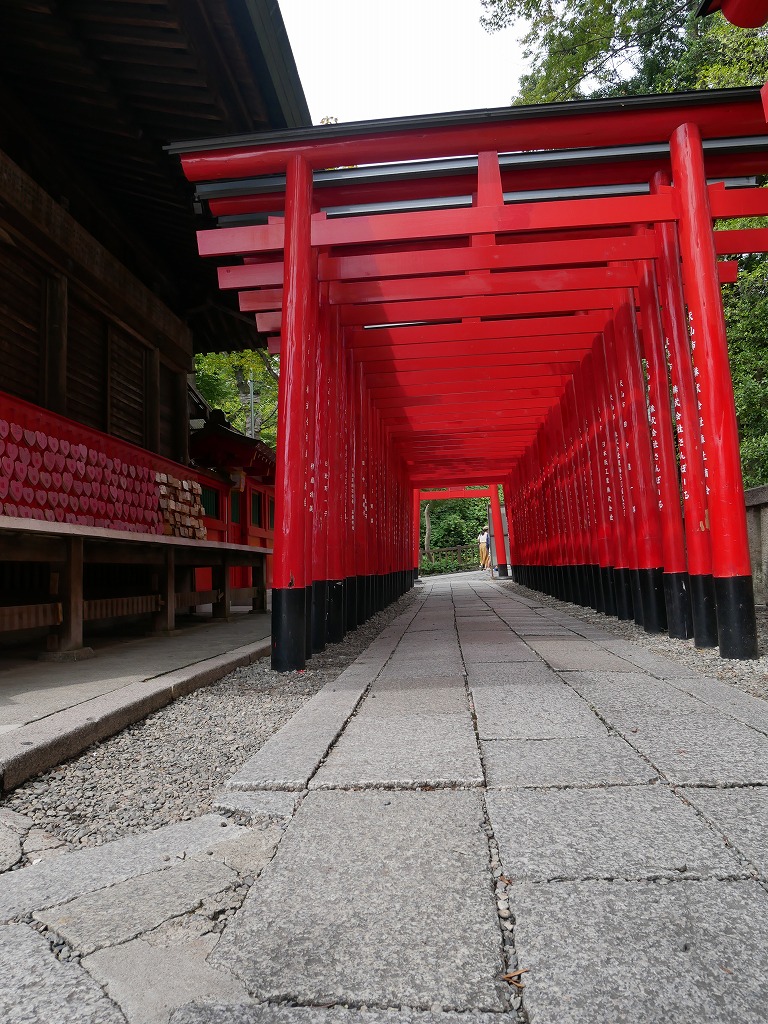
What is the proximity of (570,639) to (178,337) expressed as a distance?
19.8 ft

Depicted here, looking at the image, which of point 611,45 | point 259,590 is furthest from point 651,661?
point 611,45

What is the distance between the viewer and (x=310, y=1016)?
3.18 feet

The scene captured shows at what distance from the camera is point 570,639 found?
209 inches

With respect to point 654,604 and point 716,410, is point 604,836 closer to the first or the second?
point 716,410

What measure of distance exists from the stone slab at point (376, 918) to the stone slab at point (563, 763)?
11.9 inches

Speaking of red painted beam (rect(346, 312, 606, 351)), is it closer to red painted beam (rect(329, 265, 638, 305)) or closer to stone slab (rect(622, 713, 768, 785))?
red painted beam (rect(329, 265, 638, 305))

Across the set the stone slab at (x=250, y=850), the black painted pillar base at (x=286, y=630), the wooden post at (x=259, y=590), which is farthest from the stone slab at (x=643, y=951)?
the wooden post at (x=259, y=590)

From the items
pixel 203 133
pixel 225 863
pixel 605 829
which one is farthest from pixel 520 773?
pixel 203 133

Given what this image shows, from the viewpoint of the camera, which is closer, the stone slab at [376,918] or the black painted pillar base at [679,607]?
the stone slab at [376,918]

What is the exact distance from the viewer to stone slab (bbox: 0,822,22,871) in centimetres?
167

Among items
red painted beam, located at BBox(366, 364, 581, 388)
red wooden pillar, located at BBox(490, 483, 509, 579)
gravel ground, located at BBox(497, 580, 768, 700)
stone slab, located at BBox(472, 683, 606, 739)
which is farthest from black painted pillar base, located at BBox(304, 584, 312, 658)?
red wooden pillar, located at BBox(490, 483, 509, 579)

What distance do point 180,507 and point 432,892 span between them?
566 cm

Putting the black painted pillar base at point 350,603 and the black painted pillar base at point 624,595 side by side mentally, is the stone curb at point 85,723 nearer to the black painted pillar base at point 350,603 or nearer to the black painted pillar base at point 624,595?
the black painted pillar base at point 350,603

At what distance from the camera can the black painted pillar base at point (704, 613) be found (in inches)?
188
